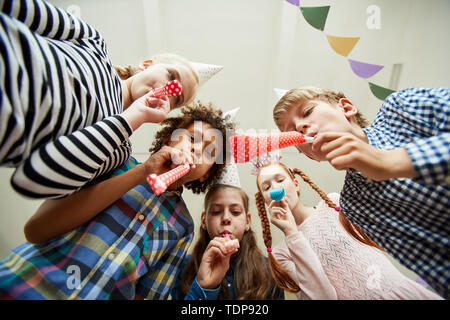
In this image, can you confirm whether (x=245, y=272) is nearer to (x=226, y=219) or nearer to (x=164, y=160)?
(x=226, y=219)

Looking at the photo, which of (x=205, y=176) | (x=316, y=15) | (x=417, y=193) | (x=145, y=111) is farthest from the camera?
(x=205, y=176)

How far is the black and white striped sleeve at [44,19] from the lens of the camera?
441mm

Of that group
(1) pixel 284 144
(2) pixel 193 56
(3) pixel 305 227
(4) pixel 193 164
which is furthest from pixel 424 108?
(2) pixel 193 56

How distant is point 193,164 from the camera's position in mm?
699

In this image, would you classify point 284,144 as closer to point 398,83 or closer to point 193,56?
point 193,56

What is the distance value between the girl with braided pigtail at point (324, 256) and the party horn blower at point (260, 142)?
0.53 ft

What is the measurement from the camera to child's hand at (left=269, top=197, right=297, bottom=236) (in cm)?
73

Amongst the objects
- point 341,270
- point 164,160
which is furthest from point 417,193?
point 164,160

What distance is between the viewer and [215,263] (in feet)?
2.46

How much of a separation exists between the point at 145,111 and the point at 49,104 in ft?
0.80

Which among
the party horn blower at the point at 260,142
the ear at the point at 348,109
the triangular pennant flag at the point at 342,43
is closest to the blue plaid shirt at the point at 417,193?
the ear at the point at 348,109

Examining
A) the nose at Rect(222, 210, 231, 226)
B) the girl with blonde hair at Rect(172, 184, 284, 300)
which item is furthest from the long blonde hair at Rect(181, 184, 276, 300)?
the nose at Rect(222, 210, 231, 226)

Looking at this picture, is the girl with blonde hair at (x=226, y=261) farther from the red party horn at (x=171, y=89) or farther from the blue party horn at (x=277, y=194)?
the red party horn at (x=171, y=89)

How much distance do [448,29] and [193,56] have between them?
1.21m
